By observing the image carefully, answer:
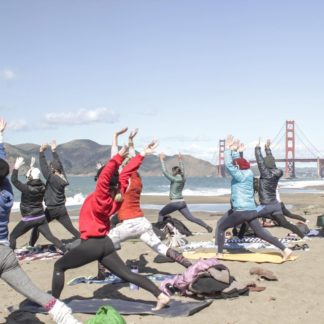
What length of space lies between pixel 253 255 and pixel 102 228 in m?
4.42

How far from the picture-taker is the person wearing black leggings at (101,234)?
5.70m

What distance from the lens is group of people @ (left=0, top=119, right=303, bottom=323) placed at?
17.0 ft

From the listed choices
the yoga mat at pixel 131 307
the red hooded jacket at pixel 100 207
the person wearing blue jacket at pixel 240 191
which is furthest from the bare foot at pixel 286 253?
the red hooded jacket at pixel 100 207

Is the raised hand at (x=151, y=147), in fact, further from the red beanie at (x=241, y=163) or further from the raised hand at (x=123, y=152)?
the red beanie at (x=241, y=163)

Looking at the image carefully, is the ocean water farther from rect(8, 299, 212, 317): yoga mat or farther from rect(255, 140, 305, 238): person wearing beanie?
rect(8, 299, 212, 317): yoga mat

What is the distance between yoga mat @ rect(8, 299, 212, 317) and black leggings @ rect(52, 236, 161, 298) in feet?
0.95

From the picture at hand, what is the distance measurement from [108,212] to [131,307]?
130cm

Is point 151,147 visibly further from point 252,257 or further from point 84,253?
point 252,257

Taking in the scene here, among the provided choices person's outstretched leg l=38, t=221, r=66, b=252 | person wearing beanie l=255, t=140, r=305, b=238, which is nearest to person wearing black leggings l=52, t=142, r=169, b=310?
person's outstretched leg l=38, t=221, r=66, b=252

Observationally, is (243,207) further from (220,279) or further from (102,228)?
(102,228)

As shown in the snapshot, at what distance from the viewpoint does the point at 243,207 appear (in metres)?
8.56

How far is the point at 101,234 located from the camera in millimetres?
5727

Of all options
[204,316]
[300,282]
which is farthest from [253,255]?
[204,316]

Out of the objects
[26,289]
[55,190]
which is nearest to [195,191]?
[55,190]
